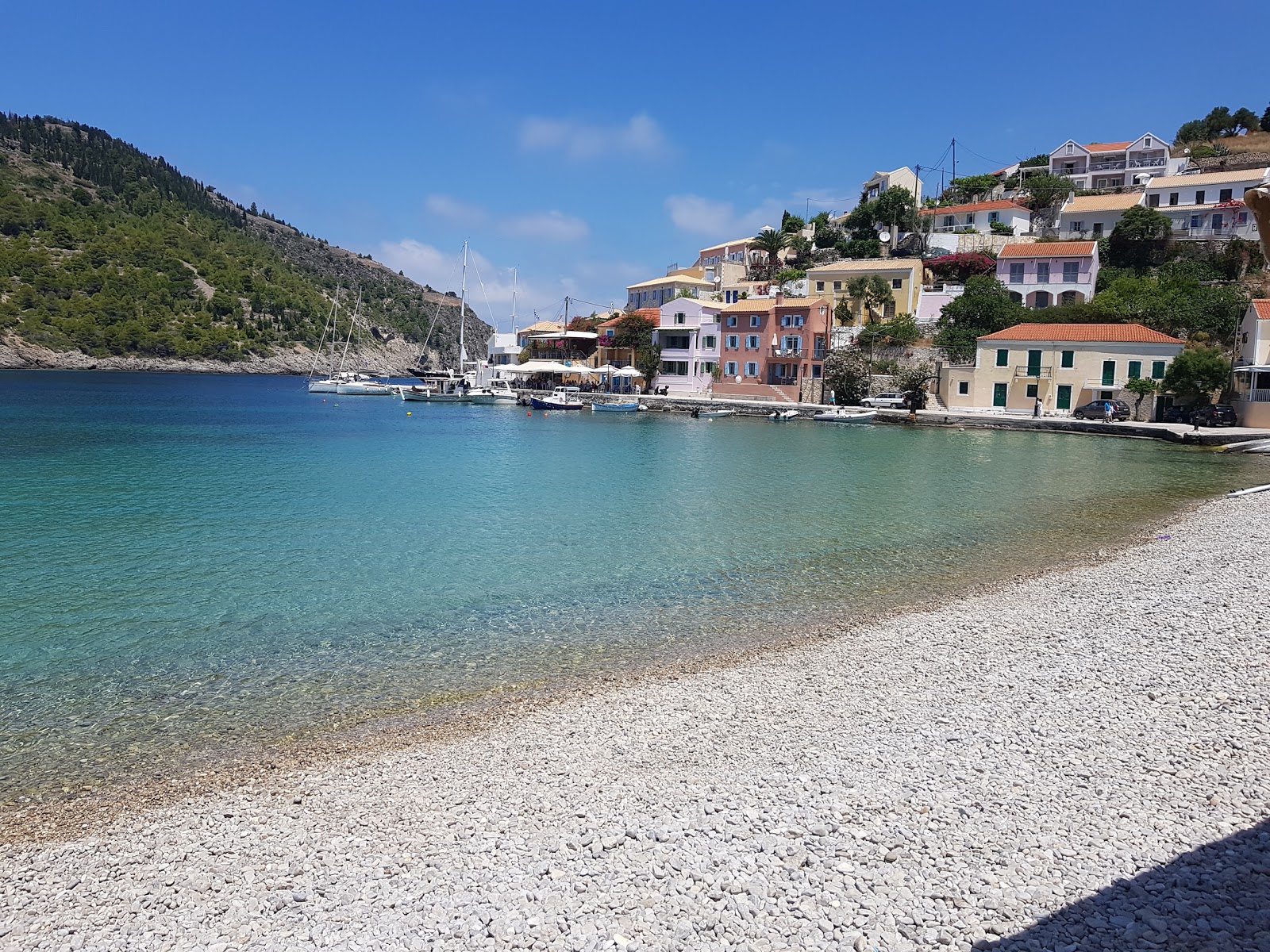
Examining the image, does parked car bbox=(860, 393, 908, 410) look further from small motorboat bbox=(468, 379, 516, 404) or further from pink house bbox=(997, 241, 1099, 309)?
small motorboat bbox=(468, 379, 516, 404)

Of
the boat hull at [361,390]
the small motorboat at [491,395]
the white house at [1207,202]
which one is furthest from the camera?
the boat hull at [361,390]

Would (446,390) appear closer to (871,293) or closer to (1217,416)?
(871,293)

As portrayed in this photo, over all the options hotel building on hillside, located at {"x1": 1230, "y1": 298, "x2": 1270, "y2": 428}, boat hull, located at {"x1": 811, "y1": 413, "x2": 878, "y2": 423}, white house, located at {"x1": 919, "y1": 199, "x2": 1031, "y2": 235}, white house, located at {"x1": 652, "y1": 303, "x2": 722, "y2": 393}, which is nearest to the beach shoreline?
hotel building on hillside, located at {"x1": 1230, "y1": 298, "x2": 1270, "y2": 428}

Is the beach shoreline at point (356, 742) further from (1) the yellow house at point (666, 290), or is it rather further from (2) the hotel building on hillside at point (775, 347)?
(1) the yellow house at point (666, 290)

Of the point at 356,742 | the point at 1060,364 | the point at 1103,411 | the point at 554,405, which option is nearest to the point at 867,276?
the point at 1060,364

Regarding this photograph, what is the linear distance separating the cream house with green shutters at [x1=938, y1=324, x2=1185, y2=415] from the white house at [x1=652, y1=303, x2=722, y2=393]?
2467cm

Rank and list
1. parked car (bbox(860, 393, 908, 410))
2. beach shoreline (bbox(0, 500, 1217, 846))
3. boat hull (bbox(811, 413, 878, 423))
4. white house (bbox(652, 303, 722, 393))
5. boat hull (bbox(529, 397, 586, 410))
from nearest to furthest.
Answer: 1. beach shoreline (bbox(0, 500, 1217, 846))
2. boat hull (bbox(811, 413, 878, 423))
3. parked car (bbox(860, 393, 908, 410))
4. boat hull (bbox(529, 397, 586, 410))
5. white house (bbox(652, 303, 722, 393))

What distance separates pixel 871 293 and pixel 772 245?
72.6 feet

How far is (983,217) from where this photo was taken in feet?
260

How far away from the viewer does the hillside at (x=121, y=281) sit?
5384 inches

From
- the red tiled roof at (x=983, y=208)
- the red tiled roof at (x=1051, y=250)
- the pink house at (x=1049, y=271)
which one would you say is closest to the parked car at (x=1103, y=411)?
the pink house at (x=1049, y=271)

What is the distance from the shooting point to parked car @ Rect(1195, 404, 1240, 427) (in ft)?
145

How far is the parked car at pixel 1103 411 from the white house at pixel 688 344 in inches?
1294

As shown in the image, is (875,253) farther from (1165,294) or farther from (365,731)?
(365,731)
